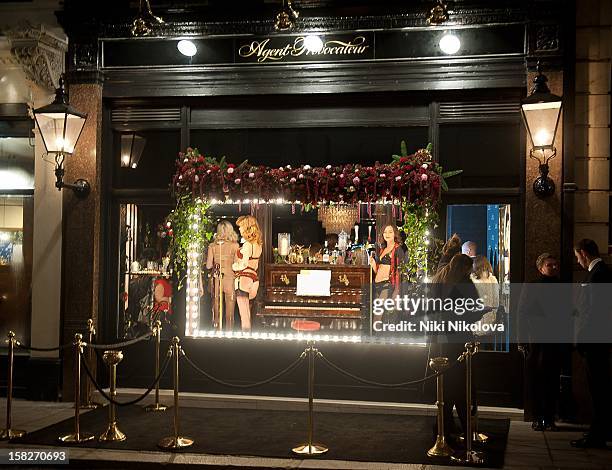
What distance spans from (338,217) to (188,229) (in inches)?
81.6

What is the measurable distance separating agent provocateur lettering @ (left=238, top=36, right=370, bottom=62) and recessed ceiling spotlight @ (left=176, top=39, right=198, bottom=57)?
2.11 ft

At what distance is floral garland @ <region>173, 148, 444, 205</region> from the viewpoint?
1025 centimetres

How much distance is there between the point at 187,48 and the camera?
10906 mm

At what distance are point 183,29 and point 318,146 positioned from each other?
2451mm

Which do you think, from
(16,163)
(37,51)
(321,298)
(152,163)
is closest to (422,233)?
(321,298)

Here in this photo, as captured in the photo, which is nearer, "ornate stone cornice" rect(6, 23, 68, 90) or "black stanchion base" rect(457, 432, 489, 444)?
"black stanchion base" rect(457, 432, 489, 444)

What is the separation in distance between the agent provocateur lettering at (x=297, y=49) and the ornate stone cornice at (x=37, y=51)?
8.50 feet

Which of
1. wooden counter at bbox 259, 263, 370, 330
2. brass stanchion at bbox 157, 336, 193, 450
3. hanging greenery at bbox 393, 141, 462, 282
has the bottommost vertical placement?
brass stanchion at bbox 157, 336, 193, 450

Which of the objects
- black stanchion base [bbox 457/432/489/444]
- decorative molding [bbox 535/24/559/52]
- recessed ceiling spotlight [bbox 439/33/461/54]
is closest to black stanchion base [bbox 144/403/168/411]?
black stanchion base [bbox 457/432/489/444]

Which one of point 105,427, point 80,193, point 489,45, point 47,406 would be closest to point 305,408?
point 105,427

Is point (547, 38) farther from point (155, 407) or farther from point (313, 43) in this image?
point (155, 407)

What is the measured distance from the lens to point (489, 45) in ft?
33.6

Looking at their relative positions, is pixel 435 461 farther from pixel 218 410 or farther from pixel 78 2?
pixel 78 2

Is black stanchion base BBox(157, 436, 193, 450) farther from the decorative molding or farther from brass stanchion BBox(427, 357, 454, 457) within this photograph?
the decorative molding
